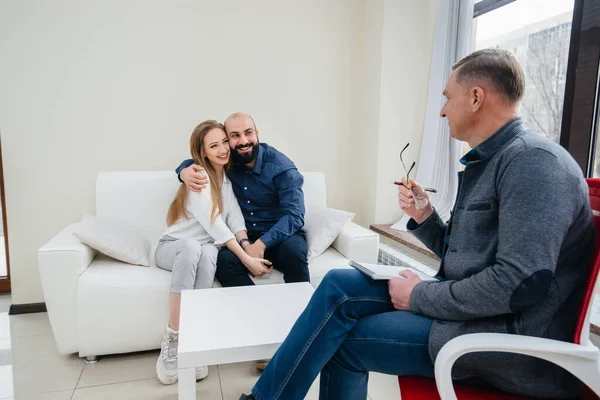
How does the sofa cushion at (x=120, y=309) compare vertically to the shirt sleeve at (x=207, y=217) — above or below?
below

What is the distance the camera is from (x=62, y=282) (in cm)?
192

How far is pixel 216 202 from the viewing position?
7.00ft

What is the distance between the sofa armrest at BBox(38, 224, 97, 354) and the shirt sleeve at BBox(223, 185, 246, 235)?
711 millimetres

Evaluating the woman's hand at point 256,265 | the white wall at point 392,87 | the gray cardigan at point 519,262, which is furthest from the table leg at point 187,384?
the white wall at point 392,87

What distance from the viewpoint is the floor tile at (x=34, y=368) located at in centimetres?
180

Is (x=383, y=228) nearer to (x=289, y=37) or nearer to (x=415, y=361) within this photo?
(x=289, y=37)

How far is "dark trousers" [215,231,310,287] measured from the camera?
2.00 metres

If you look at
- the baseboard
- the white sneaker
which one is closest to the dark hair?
the white sneaker

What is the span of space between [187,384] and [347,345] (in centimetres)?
50

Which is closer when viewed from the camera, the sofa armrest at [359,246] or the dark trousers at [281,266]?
the dark trousers at [281,266]

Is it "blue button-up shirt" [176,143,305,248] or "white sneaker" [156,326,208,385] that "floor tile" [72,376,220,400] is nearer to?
"white sneaker" [156,326,208,385]

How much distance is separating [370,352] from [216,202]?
4.14 ft

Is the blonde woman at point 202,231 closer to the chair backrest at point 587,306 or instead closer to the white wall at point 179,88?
the white wall at point 179,88

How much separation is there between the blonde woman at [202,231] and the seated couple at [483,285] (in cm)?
87
